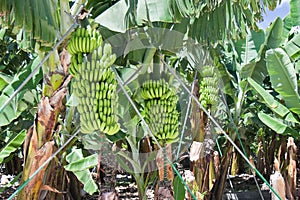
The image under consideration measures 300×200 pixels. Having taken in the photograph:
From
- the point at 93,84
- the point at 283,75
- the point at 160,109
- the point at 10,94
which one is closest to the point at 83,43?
the point at 93,84

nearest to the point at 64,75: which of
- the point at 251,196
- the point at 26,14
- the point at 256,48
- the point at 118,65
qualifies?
the point at 26,14

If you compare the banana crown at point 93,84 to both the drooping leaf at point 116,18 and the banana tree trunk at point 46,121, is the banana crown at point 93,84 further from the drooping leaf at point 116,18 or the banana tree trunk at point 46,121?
the banana tree trunk at point 46,121

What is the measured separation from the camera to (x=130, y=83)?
6.30 ft

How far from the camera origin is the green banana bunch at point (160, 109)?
145cm

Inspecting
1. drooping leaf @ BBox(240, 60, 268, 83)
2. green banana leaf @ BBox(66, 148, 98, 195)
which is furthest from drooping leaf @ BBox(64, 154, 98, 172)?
drooping leaf @ BBox(240, 60, 268, 83)

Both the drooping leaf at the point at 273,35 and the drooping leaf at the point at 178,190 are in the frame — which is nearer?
the drooping leaf at the point at 178,190

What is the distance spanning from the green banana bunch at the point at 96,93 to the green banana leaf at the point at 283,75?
70.8 inches

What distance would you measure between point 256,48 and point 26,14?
241 centimetres

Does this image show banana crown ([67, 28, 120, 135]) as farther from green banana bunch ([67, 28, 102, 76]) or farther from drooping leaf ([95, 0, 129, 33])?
drooping leaf ([95, 0, 129, 33])

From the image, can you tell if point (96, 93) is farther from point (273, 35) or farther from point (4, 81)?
point (273, 35)

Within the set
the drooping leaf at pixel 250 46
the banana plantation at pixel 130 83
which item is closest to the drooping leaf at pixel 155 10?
the banana plantation at pixel 130 83

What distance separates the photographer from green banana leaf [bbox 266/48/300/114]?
103 inches

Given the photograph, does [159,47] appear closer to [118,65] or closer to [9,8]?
[118,65]

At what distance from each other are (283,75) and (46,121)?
1847 mm
